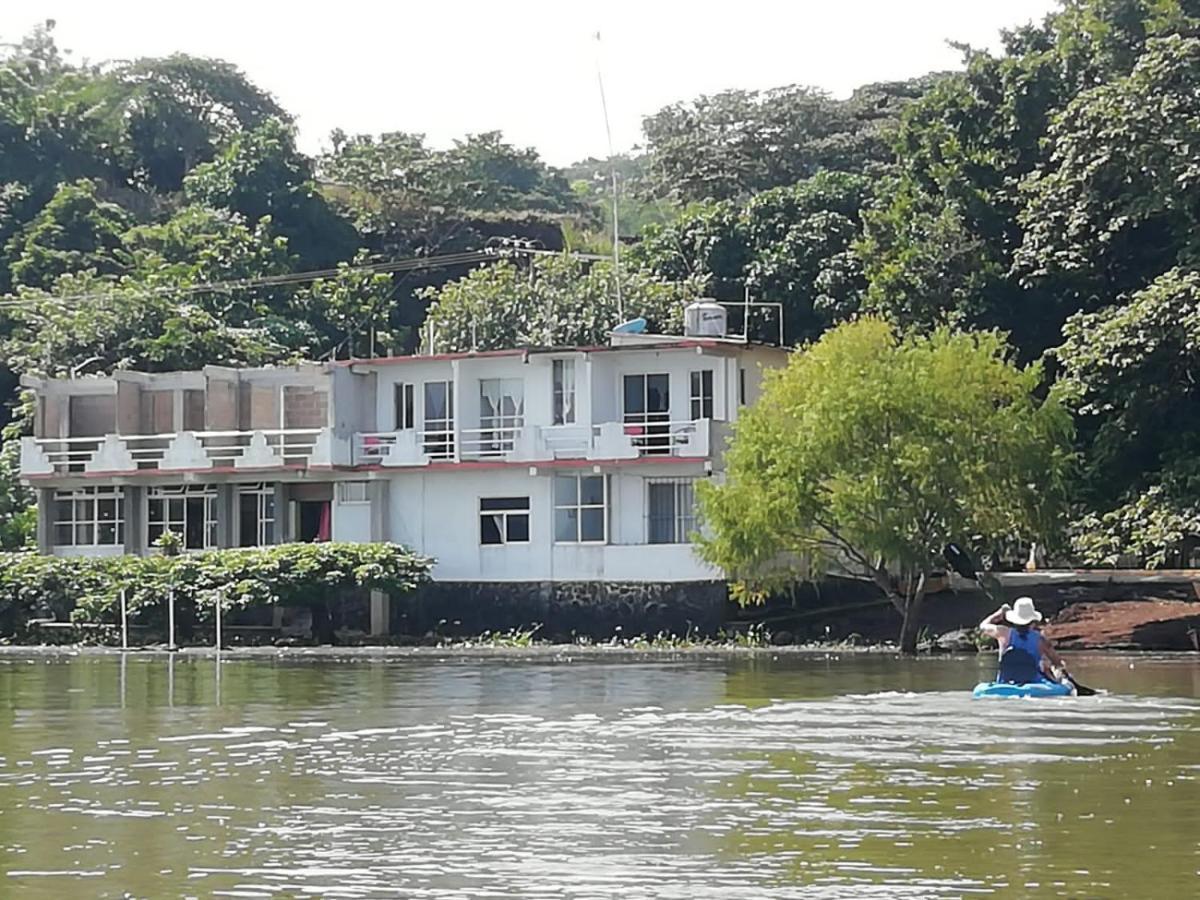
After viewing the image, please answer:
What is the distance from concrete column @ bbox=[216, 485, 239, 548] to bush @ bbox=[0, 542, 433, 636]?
2884mm

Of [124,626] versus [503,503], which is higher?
[503,503]

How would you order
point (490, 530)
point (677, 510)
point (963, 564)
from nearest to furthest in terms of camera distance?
point (963, 564)
point (677, 510)
point (490, 530)

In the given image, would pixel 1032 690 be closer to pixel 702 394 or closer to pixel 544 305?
pixel 702 394

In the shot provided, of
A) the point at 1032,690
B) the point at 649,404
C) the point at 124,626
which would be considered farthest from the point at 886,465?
the point at 124,626

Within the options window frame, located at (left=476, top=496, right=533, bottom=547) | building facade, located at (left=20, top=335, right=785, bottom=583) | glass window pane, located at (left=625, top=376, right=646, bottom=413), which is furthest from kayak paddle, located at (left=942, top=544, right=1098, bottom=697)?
window frame, located at (left=476, top=496, right=533, bottom=547)

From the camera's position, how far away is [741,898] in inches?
639

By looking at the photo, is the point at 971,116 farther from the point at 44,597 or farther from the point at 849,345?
the point at 44,597

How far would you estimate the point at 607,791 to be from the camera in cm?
2244

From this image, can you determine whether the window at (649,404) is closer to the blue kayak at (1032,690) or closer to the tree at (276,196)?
the blue kayak at (1032,690)

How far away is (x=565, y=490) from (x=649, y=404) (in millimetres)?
2932

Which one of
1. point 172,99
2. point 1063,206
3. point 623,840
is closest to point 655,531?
point 1063,206

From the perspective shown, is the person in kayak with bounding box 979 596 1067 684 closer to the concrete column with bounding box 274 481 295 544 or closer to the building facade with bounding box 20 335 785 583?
the building facade with bounding box 20 335 785 583

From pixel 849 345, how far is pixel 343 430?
15531 millimetres

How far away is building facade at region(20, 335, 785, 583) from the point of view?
5453cm
